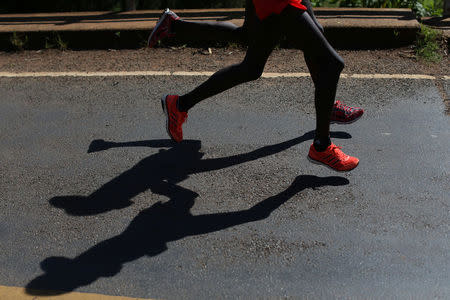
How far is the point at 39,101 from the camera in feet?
16.0

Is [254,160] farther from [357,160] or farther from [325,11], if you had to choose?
[325,11]

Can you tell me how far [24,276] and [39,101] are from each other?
234 centimetres

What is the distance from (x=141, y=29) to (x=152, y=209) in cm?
298

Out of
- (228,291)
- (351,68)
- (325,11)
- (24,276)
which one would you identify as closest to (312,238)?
(228,291)

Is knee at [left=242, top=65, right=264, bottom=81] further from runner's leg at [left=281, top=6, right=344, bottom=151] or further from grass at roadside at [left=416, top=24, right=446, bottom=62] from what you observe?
grass at roadside at [left=416, top=24, right=446, bottom=62]

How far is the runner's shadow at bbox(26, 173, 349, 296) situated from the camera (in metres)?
2.80

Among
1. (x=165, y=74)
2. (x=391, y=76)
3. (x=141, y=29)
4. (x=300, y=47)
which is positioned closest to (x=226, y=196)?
(x=300, y=47)

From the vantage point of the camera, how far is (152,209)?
3.34m

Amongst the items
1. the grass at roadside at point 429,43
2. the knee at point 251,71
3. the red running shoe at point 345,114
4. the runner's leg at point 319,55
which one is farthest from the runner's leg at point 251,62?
the grass at roadside at point 429,43

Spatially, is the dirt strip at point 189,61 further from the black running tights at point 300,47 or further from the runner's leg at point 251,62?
the black running tights at point 300,47

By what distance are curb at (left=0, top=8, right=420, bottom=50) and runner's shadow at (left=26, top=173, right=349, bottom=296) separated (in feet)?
8.01

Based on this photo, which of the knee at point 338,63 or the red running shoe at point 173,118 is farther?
the red running shoe at point 173,118

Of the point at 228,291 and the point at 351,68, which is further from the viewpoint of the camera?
the point at 351,68

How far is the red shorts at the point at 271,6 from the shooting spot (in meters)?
3.15
